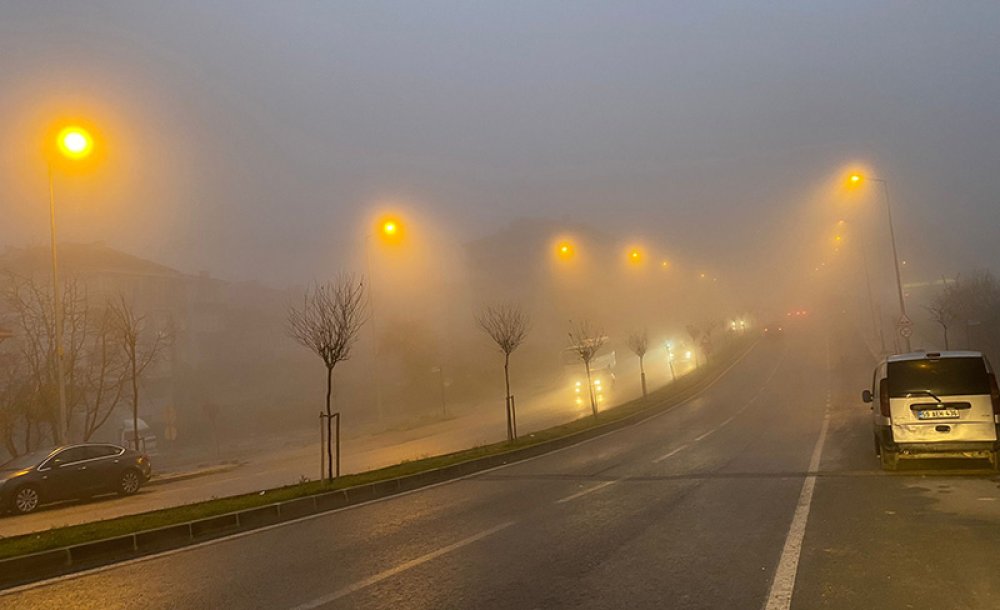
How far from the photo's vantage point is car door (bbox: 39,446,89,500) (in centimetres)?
1577

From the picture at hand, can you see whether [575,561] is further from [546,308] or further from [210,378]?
[546,308]

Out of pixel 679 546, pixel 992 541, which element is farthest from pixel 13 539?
pixel 992 541

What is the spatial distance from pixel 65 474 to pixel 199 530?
9101mm

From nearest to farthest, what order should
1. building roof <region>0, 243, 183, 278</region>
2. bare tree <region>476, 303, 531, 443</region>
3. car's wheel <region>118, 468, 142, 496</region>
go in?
car's wheel <region>118, 468, 142, 496</region>, bare tree <region>476, 303, 531, 443</region>, building roof <region>0, 243, 183, 278</region>

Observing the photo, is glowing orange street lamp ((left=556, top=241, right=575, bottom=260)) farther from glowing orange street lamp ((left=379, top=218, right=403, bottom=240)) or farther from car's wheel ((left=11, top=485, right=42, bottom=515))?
car's wheel ((left=11, top=485, right=42, bottom=515))

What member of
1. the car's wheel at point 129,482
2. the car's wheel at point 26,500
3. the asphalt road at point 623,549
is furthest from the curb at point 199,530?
the car's wheel at point 129,482

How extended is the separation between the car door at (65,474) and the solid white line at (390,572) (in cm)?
1275

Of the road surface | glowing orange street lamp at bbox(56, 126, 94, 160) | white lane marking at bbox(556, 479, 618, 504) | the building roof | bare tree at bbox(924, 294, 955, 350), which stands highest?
the building roof

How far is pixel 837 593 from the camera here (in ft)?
18.3

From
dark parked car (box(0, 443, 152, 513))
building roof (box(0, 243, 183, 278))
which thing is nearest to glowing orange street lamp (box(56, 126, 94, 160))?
dark parked car (box(0, 443, 152, 513))

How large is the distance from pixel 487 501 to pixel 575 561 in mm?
4455

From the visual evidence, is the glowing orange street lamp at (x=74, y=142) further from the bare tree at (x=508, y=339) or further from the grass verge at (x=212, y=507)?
the bare tree at (x=508, y=339)

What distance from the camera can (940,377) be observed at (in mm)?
11633

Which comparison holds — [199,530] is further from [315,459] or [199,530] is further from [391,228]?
[391,228]
